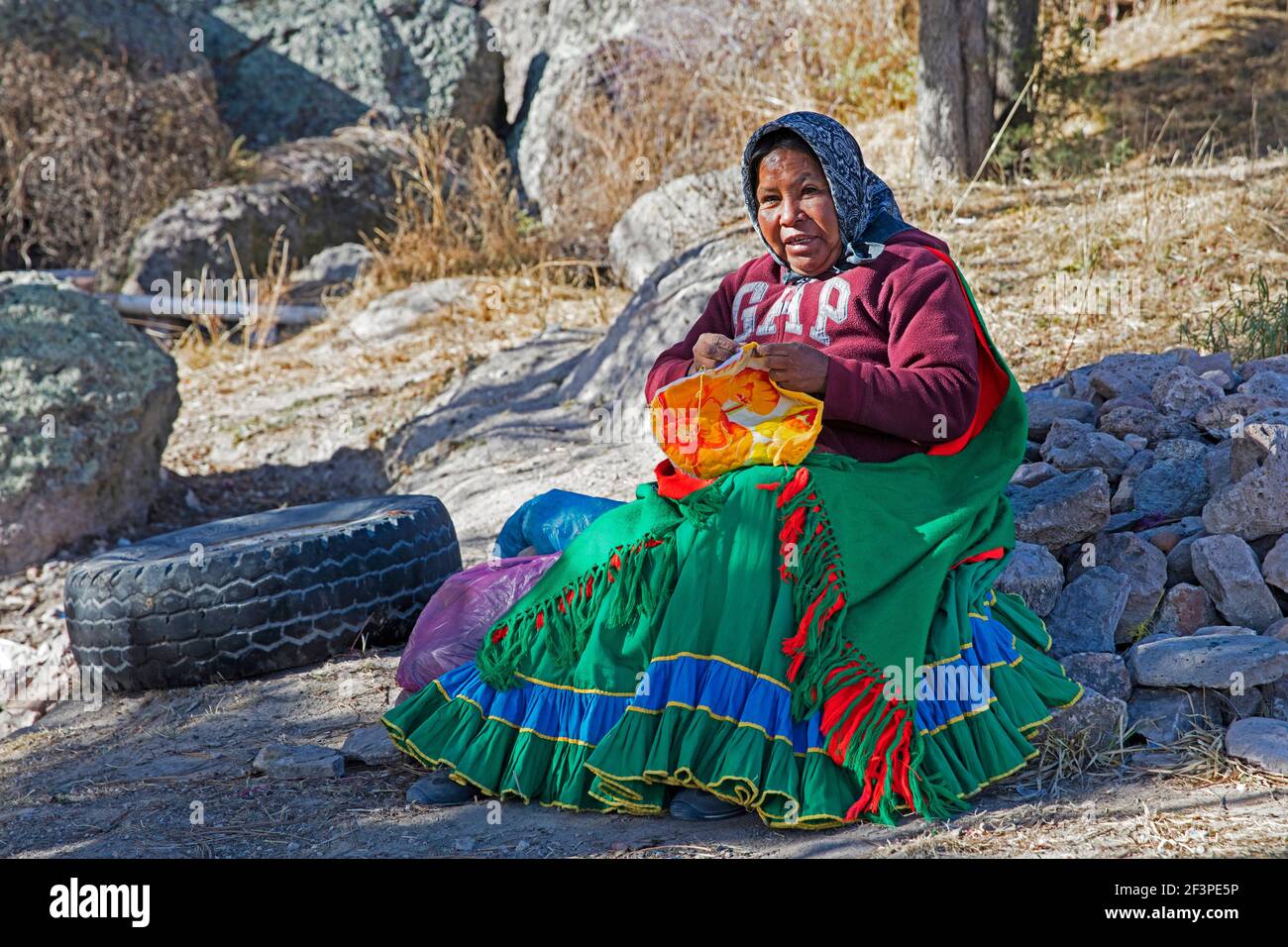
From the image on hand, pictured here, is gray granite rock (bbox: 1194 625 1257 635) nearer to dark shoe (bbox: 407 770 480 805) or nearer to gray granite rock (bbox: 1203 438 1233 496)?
gray granite rock (bbox: 1203 438 1233 496)

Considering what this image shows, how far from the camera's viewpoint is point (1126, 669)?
3225mm

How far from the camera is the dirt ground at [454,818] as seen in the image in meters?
2.61

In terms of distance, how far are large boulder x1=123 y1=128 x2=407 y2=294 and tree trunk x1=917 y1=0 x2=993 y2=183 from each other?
14.7ft

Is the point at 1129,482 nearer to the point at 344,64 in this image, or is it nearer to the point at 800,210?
the point at 800,210

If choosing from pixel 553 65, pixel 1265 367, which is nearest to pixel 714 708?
pixel 1265 367

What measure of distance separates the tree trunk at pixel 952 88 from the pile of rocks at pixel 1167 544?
3.71 meters

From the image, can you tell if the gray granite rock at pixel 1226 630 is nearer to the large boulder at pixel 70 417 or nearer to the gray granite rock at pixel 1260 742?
the gray granite rock at pixel 1260 742

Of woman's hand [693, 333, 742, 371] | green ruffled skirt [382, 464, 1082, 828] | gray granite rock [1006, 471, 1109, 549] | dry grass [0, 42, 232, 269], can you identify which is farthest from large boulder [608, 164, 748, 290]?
green ruffled skirt [382, 464, 1082, 828]

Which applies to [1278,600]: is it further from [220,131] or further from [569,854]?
[220,131]

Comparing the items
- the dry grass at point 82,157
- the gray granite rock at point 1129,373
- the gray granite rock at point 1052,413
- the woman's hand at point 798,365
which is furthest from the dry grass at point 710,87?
the woman's hand at point 798,365

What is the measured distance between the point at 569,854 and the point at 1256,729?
5.17 feet

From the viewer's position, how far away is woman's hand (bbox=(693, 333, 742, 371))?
299 centimetres

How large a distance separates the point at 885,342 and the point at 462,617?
1.33m

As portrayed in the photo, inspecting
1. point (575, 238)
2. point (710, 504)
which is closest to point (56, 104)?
point (575, 238)
